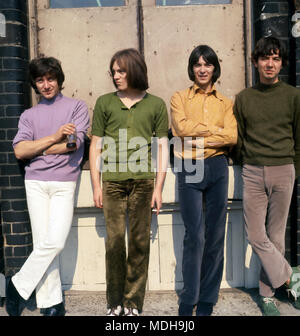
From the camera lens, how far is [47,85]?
123 inches

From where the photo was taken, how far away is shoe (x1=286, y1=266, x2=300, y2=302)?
135 inches

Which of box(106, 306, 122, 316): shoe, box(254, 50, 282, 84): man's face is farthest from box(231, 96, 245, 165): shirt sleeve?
box(106, 306, 122, 316): shoe

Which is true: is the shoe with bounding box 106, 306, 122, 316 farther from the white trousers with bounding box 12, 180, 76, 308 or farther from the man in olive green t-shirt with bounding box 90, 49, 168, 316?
the white trousers with bounding box 12, 180, 76, 308

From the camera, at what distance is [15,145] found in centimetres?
319

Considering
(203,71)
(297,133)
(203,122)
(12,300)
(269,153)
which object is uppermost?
(203,71)

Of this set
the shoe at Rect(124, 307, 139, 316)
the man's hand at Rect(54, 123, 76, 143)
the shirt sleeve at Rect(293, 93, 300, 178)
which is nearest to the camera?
the man's hand at Rect(54, 123, 76, 143)

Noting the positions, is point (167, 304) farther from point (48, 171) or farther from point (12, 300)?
point (48, 171)

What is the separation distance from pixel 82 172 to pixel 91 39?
54.7 inches

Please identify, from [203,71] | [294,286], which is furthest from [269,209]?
[203,71]

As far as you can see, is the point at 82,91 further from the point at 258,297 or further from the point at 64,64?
the point at 258,297

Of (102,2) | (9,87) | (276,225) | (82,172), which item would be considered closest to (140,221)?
(82,172)

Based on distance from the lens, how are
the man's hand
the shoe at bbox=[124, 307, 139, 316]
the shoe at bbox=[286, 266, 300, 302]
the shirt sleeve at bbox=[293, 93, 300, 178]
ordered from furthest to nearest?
the shoe at bbox=[286, 266, 300, 302], the shoe at bbox=[124, 307, 139, 316], the shirt sleeve at bbox=[293, 93, 300, 178], the man's hand

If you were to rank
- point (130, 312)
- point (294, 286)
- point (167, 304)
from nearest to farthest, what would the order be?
point (130, 312)
point (294, 286)
point (167, 304)

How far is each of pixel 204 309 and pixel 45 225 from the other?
1568 mm
